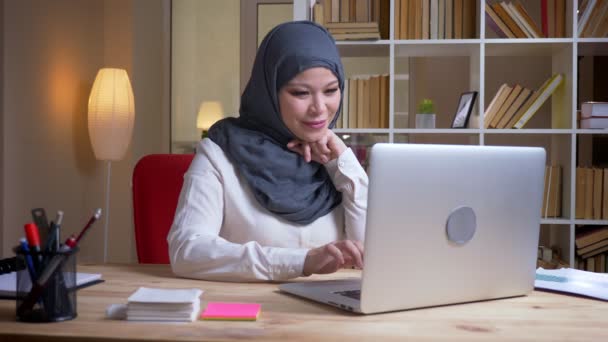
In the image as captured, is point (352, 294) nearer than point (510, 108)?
Yes

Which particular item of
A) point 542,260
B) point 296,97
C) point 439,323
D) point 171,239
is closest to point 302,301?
point 439,323

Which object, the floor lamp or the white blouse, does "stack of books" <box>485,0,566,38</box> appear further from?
the floor lamp

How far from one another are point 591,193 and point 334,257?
2345 millimetres

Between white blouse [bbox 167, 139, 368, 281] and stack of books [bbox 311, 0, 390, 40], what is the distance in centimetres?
164

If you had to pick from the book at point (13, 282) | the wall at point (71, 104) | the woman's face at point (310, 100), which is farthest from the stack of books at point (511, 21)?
the book at point (13, 282)

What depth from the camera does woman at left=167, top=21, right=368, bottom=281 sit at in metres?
1.74

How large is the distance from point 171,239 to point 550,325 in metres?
0.87

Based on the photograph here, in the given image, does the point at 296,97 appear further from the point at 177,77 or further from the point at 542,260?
the point at 177,77

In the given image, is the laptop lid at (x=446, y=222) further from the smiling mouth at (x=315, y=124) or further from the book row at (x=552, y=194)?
the book row at (x=552, y=194)

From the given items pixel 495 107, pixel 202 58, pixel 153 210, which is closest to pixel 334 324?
pixel 153 210

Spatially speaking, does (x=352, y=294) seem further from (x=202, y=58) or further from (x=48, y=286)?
(x=202, y=58)

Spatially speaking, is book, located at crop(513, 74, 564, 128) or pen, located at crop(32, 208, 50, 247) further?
book, located at crop(513, 74, 564, 128)

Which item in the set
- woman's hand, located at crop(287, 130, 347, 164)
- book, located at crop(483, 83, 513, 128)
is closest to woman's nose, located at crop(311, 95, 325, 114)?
woman's hand, located at crop(287, 130, 347, 164)

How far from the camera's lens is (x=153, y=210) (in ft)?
6.82
